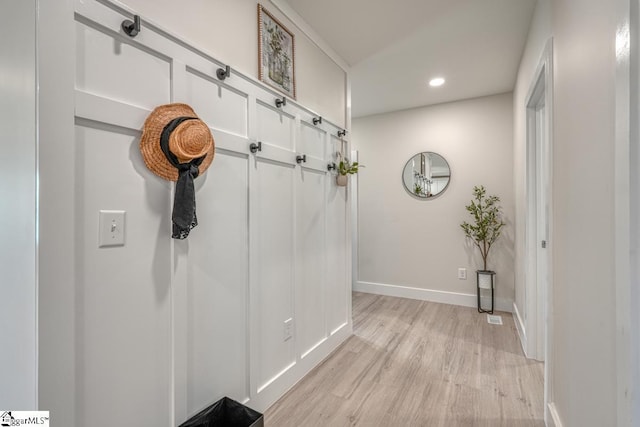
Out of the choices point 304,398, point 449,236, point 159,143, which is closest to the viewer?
point 159,143

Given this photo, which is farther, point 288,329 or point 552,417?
point 288,329

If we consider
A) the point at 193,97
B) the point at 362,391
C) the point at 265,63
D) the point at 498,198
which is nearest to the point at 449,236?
the point at 498,198

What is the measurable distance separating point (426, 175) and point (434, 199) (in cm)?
33

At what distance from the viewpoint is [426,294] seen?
3918 millimetres

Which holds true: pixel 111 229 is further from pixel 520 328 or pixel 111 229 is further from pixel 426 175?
pixel 426 175

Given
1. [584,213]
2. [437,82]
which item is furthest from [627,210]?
[437,82]

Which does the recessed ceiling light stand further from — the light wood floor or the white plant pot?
the light wood floor

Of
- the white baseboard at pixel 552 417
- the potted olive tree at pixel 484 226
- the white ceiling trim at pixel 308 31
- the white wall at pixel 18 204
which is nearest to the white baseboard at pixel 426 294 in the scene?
the potted olive tree at pixel 484 226

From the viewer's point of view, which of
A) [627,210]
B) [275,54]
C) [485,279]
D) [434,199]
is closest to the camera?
[627,210]

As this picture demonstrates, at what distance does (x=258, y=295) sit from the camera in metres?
1.73

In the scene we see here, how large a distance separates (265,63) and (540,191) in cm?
226

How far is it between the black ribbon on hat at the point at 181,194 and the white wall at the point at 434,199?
3285mm

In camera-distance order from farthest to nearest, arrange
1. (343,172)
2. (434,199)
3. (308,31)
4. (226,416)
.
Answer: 1. (434,199)
2. (343,172)
3. (308,31)
4. (226,416)

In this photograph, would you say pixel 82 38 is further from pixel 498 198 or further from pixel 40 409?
pixel 498 198
